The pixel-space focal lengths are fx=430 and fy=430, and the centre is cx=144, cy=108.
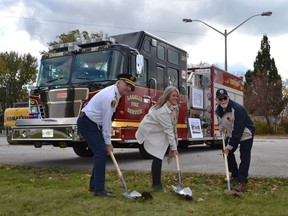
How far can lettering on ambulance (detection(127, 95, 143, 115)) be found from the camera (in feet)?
33.7

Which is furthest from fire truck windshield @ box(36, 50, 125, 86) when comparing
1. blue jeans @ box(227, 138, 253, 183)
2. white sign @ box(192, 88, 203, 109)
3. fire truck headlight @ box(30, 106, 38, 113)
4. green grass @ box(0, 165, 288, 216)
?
white sign @ box(192, 88, 203, 109)

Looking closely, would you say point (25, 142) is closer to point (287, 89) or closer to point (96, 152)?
point (96, 152)

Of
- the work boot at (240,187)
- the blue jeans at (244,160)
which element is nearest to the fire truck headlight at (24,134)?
the blue jeans at (244,160)

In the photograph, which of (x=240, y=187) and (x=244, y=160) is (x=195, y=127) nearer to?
(x=244, y=160)

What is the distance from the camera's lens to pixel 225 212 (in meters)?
4.94

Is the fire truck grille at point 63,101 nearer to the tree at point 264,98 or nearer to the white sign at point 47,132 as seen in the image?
the white sign at point 47,132

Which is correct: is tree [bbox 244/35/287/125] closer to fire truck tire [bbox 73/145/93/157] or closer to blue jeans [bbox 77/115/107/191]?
fire truck tire [bbox 73/145/93/157]

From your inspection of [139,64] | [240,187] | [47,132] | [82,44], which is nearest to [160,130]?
[240,187]

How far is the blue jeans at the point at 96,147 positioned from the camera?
5805 mm

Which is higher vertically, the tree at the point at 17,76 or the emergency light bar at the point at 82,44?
the tree at the point at 17,76

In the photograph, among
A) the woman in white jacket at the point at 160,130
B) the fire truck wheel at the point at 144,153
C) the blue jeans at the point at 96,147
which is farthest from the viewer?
the fire truck wheel at the point at 144,153

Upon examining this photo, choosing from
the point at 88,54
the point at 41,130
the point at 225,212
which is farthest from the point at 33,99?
the point at 225,212

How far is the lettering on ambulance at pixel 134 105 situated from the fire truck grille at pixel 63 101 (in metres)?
1.13

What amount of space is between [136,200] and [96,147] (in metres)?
0.92
